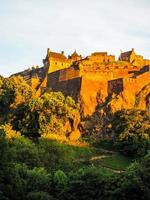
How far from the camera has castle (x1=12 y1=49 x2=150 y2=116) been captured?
98.4 m

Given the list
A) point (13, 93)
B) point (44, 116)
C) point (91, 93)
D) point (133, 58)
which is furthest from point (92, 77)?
point (133, 58)

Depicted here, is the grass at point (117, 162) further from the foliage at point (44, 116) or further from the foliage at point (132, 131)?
the foliage at point (44, 116)

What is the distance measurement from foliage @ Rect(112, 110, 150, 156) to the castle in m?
7.60

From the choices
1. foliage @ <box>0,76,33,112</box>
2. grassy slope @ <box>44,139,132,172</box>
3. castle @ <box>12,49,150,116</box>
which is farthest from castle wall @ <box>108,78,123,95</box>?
grassy slope @ <box>44,139,132,172</box>

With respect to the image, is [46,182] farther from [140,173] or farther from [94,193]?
[140,173]

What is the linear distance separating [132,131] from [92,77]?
17154 mm

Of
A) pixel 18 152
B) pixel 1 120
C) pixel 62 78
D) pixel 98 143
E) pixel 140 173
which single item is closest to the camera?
pixel 140 173

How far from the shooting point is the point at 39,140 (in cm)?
8200

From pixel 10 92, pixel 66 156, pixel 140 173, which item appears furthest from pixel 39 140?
pixel 140 173

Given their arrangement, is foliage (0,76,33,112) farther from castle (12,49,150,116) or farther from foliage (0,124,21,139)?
foliage (0,124,21,139)

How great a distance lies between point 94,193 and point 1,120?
39.3 meters

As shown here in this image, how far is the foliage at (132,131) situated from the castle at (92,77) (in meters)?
7.60

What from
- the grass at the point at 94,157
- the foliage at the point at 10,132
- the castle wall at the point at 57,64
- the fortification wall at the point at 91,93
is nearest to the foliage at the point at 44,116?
the foliage at the point at 10,132

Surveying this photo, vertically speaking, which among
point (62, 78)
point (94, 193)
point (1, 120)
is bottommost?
point (94, 193)
